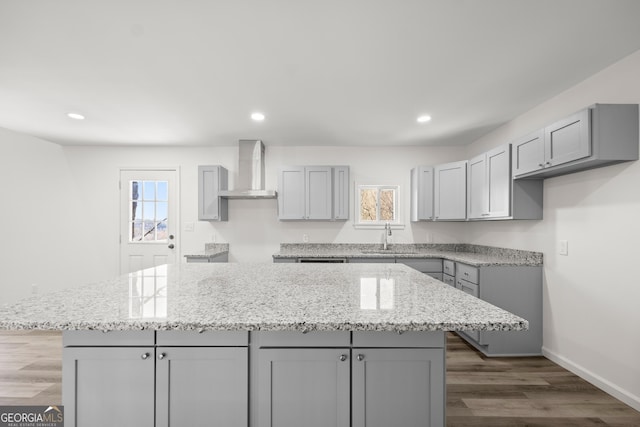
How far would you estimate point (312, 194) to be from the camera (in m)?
4.18

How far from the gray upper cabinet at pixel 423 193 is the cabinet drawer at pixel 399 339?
3061 mm

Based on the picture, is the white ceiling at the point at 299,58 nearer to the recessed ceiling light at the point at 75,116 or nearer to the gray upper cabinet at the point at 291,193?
the recessed ceiling light at the point at 75,116

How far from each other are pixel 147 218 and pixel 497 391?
4.71 metres

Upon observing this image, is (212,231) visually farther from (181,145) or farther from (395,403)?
(395,403)

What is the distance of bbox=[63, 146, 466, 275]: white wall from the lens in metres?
4.41

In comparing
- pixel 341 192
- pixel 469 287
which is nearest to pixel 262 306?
pixel 469 287

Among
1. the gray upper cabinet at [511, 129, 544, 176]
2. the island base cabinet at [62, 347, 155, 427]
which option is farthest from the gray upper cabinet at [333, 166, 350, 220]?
the island base cabinet at [62, 347, 155, 427]

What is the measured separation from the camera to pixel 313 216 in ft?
13.7

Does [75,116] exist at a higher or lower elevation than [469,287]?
higher

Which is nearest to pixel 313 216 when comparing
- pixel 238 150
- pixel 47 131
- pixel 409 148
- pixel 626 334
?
pixel 238 150

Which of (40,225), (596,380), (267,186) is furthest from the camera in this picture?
(267,186)

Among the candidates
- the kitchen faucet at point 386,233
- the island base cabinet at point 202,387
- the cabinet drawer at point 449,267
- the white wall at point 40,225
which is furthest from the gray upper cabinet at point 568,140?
the white wall at point 40,225

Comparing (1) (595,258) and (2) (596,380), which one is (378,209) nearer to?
(1) (595,258)

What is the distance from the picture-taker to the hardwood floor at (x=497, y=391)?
1976mm
